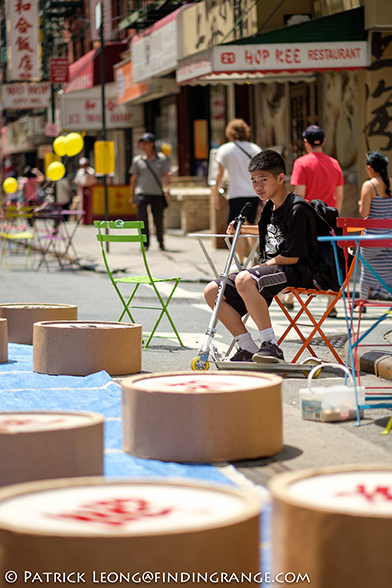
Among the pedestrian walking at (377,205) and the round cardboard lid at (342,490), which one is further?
the pedestrian walking at (377,205)

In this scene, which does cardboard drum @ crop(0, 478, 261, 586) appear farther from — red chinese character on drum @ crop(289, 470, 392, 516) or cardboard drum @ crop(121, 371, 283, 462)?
cardboard drum @ crop(121, 371, 283, 462)

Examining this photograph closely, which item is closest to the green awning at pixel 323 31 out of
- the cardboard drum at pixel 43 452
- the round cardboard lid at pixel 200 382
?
the round cardboard lid at pixel 200 382

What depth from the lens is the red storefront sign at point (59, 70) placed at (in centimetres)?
3406

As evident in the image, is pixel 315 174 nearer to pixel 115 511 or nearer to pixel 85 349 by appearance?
pixel 85 349

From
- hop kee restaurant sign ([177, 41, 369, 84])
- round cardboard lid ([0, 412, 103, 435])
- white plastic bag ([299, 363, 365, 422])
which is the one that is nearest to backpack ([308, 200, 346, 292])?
white plastic bag ([299, 363, 365, 422])

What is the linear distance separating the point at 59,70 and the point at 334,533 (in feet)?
109

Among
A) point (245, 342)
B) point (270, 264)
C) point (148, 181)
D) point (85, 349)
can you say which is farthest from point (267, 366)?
point (148, 181)

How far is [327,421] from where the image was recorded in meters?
5.59

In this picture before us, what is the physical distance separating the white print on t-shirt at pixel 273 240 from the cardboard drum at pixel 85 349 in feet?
3.66

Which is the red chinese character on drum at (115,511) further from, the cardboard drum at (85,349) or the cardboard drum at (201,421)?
the cardboard drum at (85,349)

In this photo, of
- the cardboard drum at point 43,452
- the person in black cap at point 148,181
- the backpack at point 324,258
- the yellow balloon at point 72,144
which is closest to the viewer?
the cardboard drum at point 43,452

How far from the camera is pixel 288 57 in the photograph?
607 inches

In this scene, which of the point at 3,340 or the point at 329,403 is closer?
the point at 329,403

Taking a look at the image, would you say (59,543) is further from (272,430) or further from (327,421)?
(327,421)
